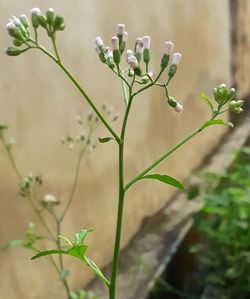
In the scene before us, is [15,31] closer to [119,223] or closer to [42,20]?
[42,20]

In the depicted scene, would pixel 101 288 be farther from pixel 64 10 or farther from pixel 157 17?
pixel 157 17

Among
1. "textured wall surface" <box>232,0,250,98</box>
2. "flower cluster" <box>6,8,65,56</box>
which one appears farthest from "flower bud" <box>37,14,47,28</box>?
"textured wall surface" <box>232,0,250,98</box>

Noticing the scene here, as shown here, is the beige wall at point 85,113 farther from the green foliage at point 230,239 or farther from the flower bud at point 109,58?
the flower bud at point 109,58

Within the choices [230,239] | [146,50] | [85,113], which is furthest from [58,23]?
[230,239]

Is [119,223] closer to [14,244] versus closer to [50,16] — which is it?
[50,16]

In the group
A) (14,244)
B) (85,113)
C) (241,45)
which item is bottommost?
(241,45)

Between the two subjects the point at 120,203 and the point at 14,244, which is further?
the point at 14,244

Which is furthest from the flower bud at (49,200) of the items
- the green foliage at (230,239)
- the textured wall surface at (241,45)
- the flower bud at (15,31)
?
the textured wall surface at (241,45)

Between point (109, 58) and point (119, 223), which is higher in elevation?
point (109, 58)

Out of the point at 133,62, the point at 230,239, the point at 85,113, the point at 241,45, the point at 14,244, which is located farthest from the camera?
the point at 241,45

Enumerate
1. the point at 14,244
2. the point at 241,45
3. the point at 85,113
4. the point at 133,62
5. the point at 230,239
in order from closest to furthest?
the point at 133,62, the point at 14,244, the point at 85,113, the point at 230,239, the point at 241,45

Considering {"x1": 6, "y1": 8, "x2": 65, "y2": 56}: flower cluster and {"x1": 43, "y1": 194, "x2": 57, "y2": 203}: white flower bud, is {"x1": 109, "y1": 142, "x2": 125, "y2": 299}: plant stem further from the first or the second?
{"x1": 43, "y1": 194, "x2": 57, "y2": 203}: white flower bud
